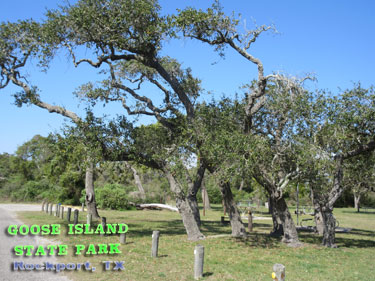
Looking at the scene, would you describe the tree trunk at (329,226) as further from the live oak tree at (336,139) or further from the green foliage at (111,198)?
the green foliage at (111,198)

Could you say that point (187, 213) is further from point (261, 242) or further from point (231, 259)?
point (231, 259)

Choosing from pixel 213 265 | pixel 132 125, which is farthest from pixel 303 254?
pixel 132 125

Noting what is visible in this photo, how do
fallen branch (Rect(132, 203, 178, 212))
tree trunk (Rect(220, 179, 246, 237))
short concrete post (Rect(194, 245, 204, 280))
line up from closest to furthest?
1. short concrete post (Rect(194, 245, 204, 280))
2. tree trunk (Rect(220, 179, 246, 237))
3. fallen branch (Rect(132, 203, 178, 212))

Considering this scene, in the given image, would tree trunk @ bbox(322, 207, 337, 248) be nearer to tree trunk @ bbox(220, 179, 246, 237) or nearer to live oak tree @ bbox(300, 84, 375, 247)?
live oak tree @ bbox(300, 84, 375, 247)

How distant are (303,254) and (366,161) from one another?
19.7 ft

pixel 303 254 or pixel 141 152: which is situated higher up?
pixel 141 152

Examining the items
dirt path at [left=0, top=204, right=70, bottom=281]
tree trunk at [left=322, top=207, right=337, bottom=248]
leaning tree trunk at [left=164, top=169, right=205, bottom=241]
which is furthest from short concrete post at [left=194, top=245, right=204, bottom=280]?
tree trunk at [left=322, top=207, right=337, bottom=248]

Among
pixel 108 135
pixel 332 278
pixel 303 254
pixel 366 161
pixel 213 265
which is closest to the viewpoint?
pixel 332 278

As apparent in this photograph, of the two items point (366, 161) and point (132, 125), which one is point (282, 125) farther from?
point (132, 125)

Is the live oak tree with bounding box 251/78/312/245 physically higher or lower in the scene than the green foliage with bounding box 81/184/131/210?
higher

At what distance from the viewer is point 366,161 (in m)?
15.8

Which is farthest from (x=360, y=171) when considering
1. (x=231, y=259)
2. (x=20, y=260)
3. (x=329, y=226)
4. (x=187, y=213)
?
(x=20, y=260)

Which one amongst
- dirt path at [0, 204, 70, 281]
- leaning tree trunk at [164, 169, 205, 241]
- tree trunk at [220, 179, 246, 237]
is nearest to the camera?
dirt path at [0, 204, 70, 281]

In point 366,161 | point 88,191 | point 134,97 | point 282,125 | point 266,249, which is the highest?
point 134,97
